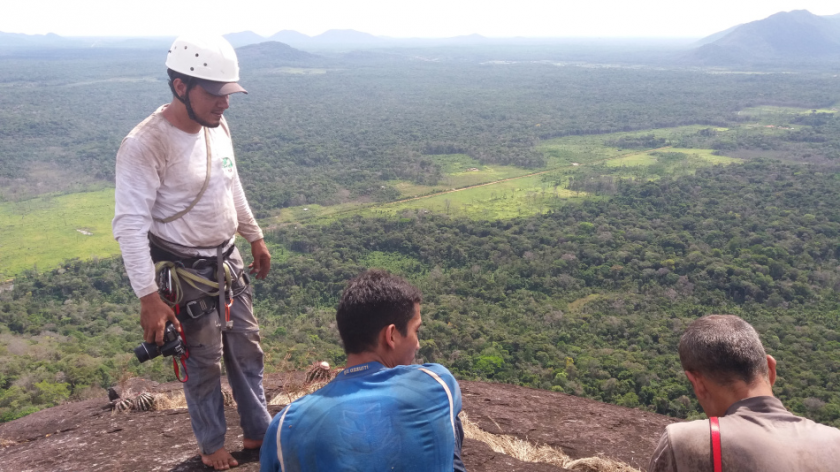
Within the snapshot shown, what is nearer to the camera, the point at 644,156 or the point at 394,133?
the point at 644,156

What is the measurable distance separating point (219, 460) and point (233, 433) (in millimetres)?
533

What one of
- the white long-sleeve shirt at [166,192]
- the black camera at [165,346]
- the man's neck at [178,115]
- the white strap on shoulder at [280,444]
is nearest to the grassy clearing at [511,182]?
the white long-sleeve shirt at [166,192]

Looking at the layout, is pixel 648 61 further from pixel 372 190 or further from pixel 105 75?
pixel 372 190

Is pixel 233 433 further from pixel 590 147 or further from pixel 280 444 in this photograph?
pixel 590 147

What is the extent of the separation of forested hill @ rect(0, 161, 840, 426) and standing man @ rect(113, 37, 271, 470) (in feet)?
31.9

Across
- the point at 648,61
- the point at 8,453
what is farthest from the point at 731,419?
the point at 648,61

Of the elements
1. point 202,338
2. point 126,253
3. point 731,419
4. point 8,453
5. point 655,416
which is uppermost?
point 126,253

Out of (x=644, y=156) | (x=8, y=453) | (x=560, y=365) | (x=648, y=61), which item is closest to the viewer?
(x=8, y=453)

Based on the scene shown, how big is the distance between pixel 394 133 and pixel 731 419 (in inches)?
3244

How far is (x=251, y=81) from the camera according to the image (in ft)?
499

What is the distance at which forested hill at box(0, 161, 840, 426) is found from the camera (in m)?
16.2

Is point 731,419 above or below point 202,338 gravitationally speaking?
above

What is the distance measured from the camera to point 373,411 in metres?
1.94

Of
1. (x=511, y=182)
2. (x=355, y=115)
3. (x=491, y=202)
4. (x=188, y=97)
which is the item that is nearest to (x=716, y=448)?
(x=188, y=97)
